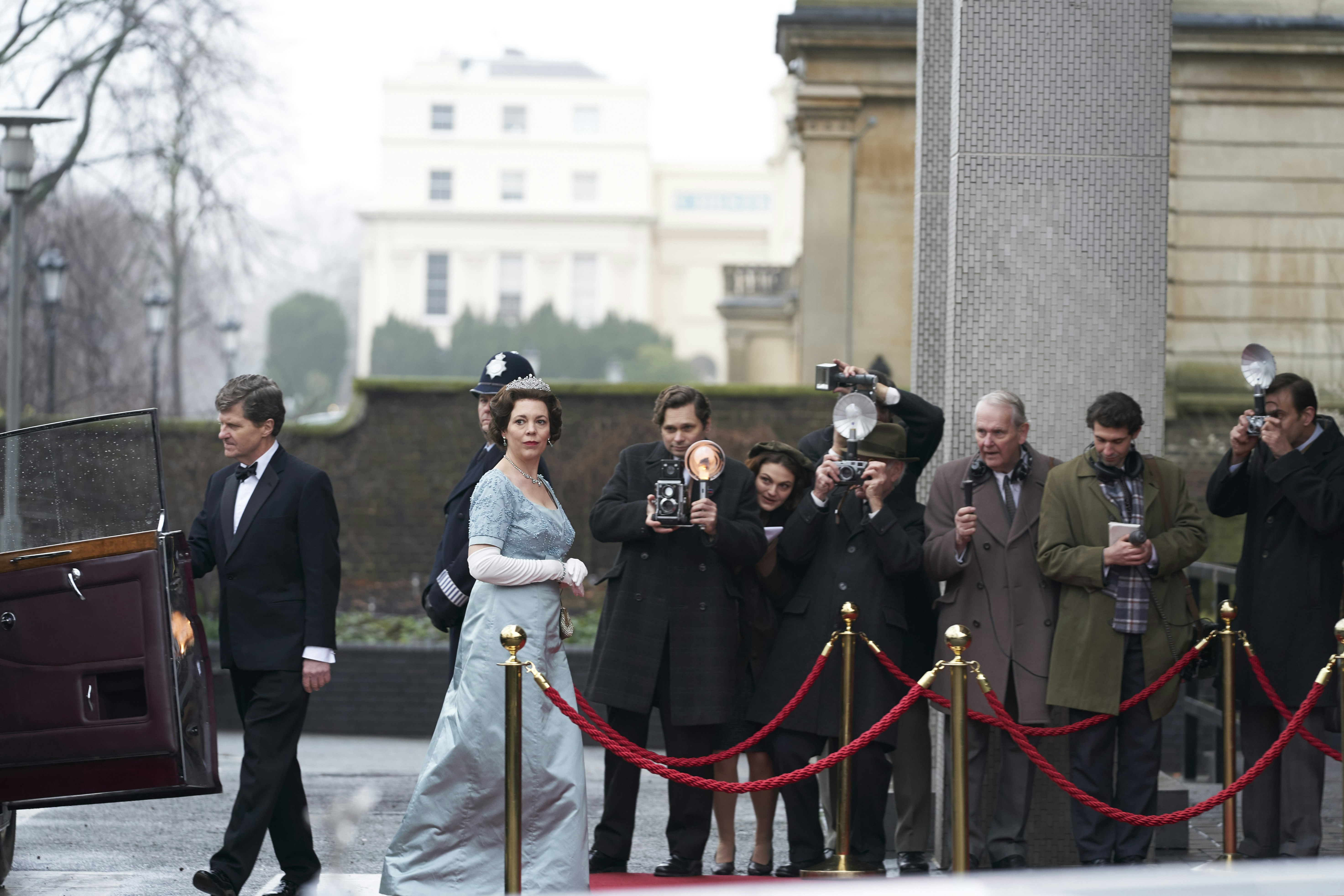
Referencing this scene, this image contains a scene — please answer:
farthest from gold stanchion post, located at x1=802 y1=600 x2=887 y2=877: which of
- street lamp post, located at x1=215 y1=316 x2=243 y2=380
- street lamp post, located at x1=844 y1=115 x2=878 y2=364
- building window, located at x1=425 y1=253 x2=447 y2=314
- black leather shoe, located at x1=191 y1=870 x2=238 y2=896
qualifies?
building window, located at x1=425 y1=253 x2=447 y2=314

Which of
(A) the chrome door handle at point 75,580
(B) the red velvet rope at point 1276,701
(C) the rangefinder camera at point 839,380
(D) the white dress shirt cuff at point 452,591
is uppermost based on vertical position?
(C) the rangefinder camera at point 839,380

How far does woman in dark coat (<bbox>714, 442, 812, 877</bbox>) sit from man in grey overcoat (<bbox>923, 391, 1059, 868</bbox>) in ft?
2.35

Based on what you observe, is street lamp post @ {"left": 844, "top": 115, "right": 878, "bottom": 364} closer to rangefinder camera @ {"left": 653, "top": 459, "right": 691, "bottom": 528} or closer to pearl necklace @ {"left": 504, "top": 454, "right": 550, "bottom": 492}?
rangefinder camera @ {"left": 653, "top": 459, "right": 691, "bottom": 528}

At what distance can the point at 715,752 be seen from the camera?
6551 mm

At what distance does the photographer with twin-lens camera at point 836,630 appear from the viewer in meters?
6.42

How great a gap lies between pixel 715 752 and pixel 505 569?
4.97ft

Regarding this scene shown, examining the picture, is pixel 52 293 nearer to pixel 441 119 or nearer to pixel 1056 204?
pixel 1056 204

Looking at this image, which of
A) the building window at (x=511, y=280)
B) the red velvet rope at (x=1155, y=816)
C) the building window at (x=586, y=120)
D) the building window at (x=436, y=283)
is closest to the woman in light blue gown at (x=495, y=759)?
the red velvet rope at (x=1155, y=816)

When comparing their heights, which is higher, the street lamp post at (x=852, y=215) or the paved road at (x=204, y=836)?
the street lamp post at (x=852, y=215)

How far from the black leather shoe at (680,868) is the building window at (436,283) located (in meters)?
82.1

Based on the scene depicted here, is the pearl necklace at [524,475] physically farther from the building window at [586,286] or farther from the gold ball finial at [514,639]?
the building window at [586,286]

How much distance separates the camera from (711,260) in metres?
96.4

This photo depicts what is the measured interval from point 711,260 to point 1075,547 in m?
91.0

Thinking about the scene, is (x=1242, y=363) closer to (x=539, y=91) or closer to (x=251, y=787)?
(x=251, y=787)
